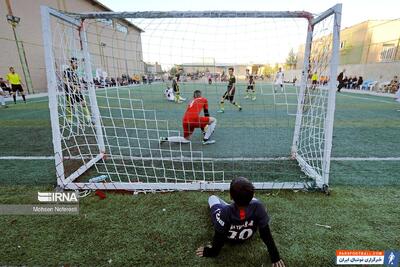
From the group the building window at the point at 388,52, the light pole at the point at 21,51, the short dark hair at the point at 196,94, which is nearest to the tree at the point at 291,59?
the short dark hair at the point at 196,94

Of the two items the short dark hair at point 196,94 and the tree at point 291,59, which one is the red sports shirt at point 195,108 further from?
the tree at point 291,59

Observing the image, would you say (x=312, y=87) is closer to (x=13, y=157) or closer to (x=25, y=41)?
(x=13, y=157)

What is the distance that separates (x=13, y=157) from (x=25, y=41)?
20.1m

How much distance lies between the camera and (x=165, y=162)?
476 cm

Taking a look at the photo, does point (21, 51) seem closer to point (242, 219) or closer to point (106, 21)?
point (106, 21)

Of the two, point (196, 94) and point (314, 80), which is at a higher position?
point (314, 80)

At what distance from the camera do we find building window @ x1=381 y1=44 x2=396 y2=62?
2458 cm

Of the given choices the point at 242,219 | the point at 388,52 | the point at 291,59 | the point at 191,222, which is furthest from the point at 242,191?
the point at 388,52

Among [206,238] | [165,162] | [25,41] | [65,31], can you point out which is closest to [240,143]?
[165,162]

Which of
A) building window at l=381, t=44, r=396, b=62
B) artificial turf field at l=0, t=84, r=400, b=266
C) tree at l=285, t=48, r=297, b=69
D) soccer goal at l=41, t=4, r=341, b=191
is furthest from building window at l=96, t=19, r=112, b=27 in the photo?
building window at l=381, t=44, r=396, b=62

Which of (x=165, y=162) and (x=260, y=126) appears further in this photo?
(x=260, y=126)

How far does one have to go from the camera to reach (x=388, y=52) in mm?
25469

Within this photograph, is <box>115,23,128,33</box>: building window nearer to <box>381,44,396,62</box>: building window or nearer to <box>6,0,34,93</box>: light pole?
<box>6,0,34,93</box>: light pole

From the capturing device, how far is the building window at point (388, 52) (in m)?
24.6
